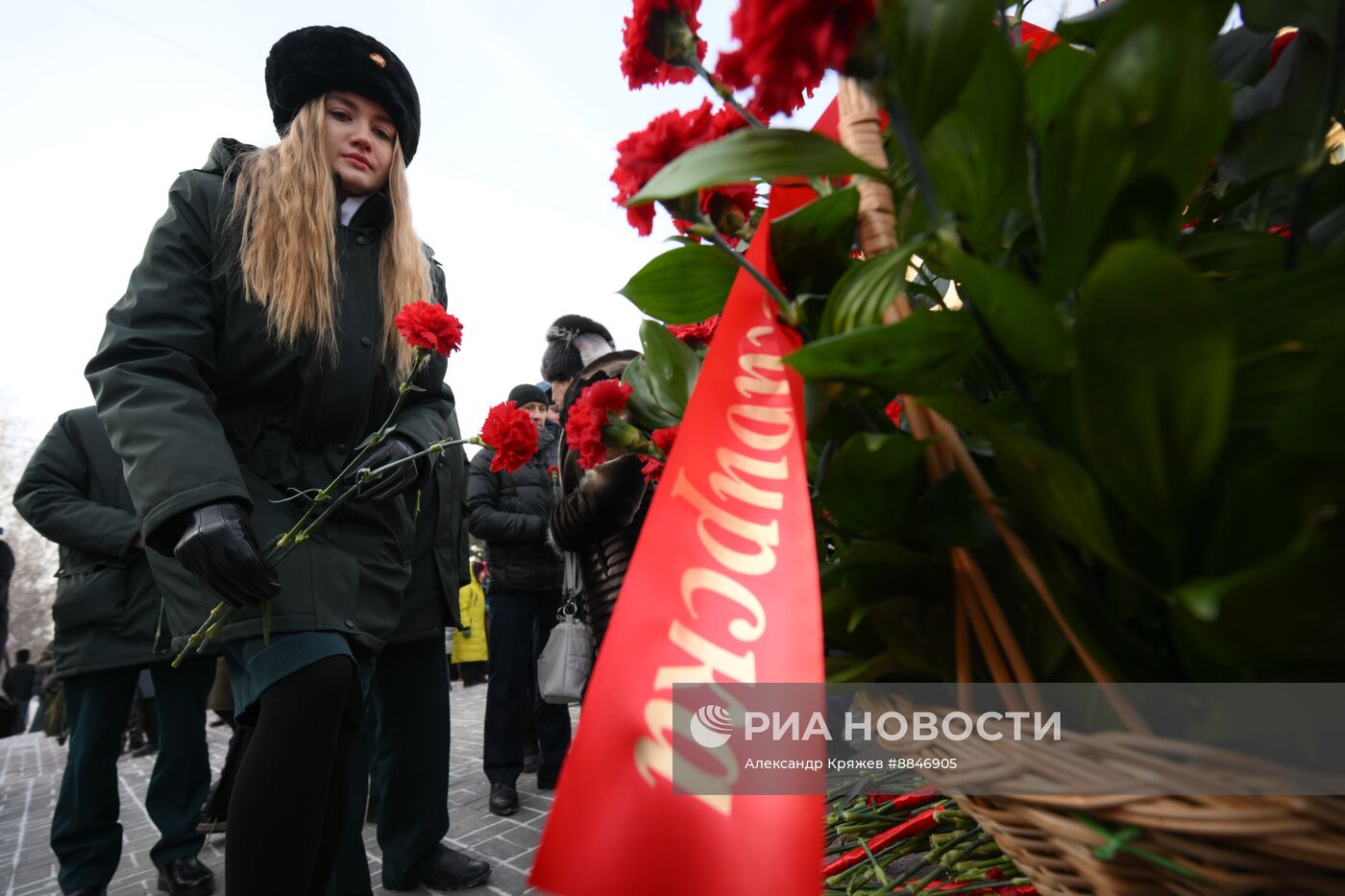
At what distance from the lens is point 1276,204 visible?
453 millimetres

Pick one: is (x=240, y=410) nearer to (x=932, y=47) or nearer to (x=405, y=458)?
(x=405, y=458)

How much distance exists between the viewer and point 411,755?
2.05m

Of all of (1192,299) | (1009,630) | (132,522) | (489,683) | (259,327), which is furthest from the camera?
(489,683)

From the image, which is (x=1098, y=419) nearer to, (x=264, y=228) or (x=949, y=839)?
(x=949, y=839)

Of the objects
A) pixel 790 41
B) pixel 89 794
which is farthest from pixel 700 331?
pixel 89 794

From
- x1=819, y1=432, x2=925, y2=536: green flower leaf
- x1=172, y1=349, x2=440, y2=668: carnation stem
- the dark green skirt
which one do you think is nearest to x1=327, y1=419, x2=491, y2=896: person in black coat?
x1=172, y1=349, x2=440, y2=668: carnation stem

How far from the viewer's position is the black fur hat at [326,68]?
159 centimetres

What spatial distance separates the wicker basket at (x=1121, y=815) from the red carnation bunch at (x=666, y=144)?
0.24 meters

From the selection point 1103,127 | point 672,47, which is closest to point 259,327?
point 672,47

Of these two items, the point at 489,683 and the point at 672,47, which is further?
the point at 489,683

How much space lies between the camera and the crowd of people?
1.21 meters

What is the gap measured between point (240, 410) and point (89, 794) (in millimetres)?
1648

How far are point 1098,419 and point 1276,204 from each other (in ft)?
0.94

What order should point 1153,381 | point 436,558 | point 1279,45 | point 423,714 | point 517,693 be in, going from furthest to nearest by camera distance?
point 517,693, point 423,714, point 436,558, point 1279,45, point 1153,381
